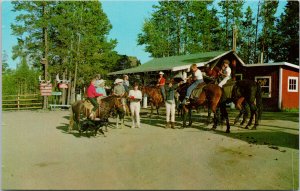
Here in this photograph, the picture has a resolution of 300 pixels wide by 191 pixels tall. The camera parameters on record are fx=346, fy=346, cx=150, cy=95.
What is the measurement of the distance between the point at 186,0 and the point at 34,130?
57.6 ft

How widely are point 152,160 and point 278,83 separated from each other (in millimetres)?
18272

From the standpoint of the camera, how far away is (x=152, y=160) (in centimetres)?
773

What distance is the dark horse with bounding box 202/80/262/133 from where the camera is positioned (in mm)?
12578

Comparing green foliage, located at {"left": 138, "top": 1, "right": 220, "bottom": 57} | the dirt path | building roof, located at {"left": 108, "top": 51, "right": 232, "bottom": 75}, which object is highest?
green foliage, located at {"left": 138, "top": 1, "right": 220, "bottom": 57}

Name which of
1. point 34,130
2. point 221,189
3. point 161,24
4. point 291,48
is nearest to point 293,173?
point 221,189

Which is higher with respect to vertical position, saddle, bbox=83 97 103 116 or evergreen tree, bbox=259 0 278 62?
evergreen tree, bbox=259 0 278 62

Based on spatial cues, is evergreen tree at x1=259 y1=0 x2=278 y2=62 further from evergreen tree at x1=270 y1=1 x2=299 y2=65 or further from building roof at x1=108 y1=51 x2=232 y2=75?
building roof at x1=108 y1=51 x2=232 y2=75

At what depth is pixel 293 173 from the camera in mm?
6883

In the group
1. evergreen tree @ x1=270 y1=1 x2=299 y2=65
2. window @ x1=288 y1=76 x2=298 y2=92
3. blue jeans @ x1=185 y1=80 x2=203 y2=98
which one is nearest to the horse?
blue jeans @ x1=185 y1=80 x2=203 y2=98

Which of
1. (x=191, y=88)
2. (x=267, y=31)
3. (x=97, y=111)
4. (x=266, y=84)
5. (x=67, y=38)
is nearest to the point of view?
(x=97, y=111)

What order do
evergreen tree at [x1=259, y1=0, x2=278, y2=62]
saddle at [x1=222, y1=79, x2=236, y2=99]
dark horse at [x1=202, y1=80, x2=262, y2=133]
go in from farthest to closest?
1. evergreen tree at [x1=259, y1=0, x2=278, y2=62]
2. saddle at [x1=222, y1=79, x2=236, y2=99]
3. dark horse at [x1=202, y1=80, x2=262, y2=133]

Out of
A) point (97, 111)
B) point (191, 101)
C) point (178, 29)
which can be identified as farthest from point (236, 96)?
point (178, 29)

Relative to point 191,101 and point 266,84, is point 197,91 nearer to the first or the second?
point 191,101

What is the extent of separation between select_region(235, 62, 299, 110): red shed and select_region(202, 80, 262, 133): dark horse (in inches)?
424
